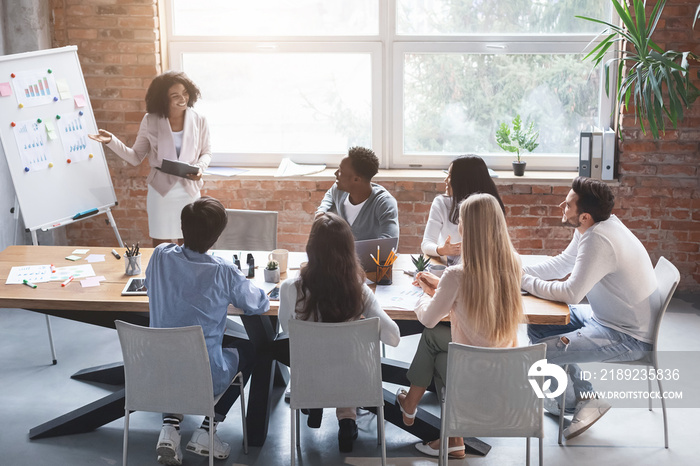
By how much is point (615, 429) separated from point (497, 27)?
3.14 meters

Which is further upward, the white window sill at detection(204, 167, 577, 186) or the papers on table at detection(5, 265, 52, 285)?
the white window sill at detection(204, 167, 577, 186)

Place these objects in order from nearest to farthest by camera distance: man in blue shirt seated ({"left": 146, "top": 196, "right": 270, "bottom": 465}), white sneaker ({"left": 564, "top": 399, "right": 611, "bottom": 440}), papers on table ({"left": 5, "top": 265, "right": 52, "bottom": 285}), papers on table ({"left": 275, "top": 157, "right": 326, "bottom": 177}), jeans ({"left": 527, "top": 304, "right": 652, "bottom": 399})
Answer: man in blue shirt seated ({"left": 146, "top": 196, "right": 270, "bottom": 465}), jeans ({"left": 527, "top": 304, "right": 652, "bottom": 399}), white sneaker ({"left": 564, "top": 399, "right": 611, "bottom": 440}), papers on table ({"left": 5, "top": 265, "right": 52, "bottom": 285}), papers on table ({"left": 275, "top": 157, "right": 326, "bottom": 177})

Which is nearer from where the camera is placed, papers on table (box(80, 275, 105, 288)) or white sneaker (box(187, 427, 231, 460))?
white sneaker (box(187, 427, 231, 460))

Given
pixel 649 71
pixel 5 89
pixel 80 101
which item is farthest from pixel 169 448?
pixel 649 71

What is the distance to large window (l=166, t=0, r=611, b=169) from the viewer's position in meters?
5.59

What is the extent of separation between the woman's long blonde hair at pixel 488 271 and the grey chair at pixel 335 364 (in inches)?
16.6

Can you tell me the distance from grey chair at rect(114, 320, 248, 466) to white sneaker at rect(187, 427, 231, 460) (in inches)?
15.8

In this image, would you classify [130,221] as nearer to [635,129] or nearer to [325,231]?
[325,231]

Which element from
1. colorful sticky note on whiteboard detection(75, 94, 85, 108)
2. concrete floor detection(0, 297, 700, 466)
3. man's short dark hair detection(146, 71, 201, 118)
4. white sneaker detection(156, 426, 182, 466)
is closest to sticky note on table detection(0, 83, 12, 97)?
colorful sticky note on whiteboard detection(75, 94, 85, 108)

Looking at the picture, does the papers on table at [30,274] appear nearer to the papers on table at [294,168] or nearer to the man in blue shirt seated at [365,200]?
the man in blue shirt seated at [365,200]

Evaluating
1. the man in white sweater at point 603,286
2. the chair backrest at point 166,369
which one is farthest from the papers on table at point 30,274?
the man in white sweater at point 603,286

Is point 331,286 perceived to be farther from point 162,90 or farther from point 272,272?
point 162,90

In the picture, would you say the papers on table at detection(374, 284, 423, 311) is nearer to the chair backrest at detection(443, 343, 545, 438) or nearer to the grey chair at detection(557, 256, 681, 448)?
the chair backrest at detection(443, 343, 545, 438)

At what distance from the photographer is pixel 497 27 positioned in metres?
5.59
